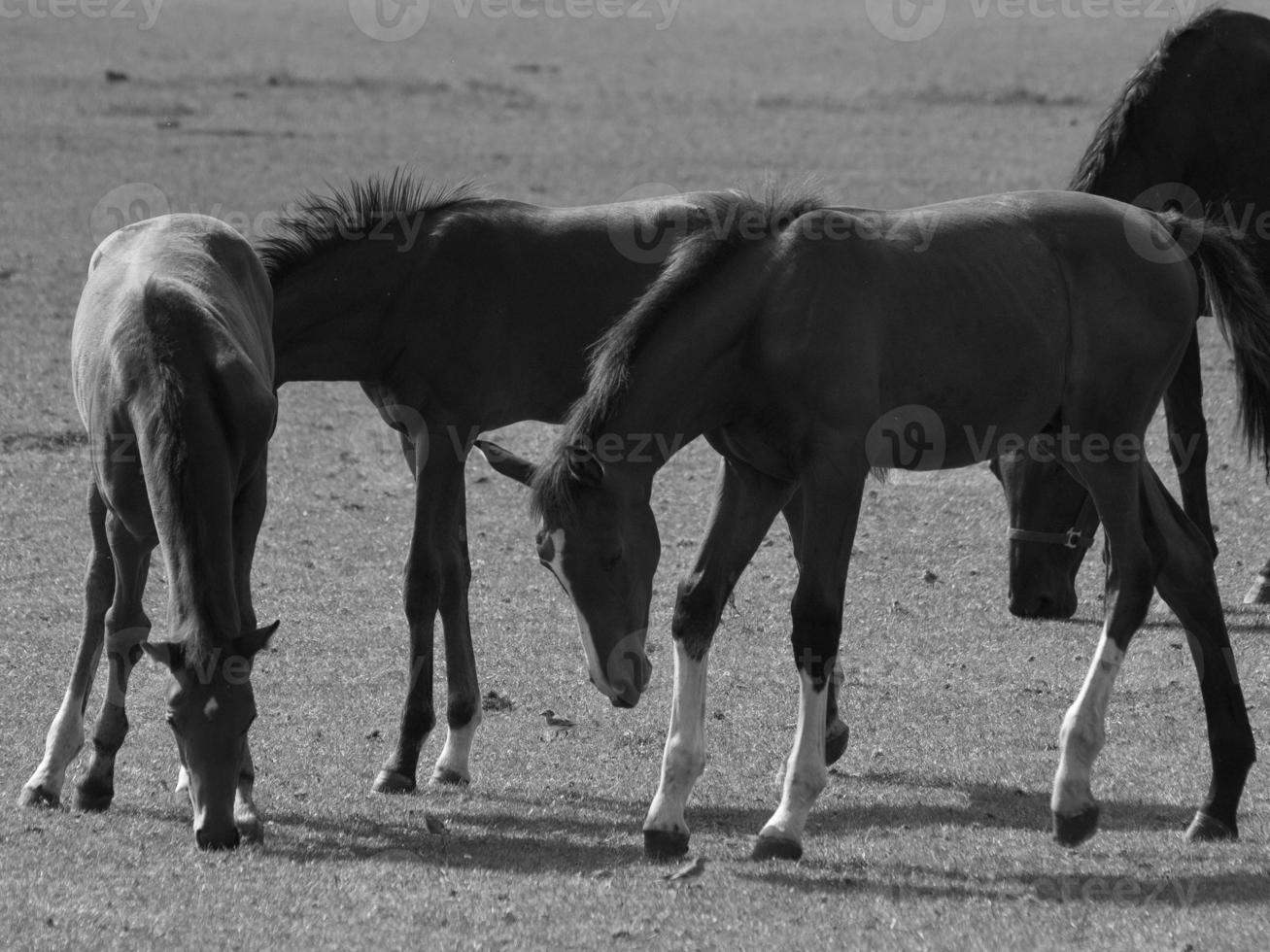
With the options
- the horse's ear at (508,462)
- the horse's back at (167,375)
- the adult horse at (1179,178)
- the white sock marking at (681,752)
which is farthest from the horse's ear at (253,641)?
the adult horse at (1179,178)

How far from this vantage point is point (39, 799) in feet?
20.7

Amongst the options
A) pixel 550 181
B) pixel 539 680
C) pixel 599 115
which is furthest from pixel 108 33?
pixel 539 680

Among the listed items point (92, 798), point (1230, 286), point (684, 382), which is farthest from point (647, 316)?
point (92, 798)

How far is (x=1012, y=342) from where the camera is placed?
596cm

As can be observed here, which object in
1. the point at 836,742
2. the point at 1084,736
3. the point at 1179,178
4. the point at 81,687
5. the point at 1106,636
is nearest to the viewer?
the point at 1084,736

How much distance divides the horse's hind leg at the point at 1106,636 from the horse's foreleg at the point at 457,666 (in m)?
2.33

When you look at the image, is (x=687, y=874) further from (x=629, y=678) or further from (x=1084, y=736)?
(x=1084, y=736)

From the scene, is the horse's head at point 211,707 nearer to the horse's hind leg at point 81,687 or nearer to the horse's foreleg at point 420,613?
the horse's hind leg at point 81,687

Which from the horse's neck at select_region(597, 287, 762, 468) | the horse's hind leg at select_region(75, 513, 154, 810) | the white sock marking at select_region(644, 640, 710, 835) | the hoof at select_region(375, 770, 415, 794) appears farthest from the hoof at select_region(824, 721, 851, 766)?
the horse's hind leg at select_region(75, 513, 154, 810)

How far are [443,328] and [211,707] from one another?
89.7 inches

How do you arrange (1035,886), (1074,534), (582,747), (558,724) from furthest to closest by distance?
1. (1074,534)
2. (558,724)
3. (582,747)
4. (1035,886)

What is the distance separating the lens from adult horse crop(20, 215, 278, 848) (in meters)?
5.36

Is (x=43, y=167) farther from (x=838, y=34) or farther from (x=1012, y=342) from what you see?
(x=838, y=34)

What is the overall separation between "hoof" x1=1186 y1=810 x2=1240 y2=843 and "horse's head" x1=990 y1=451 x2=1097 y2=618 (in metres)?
2.91
